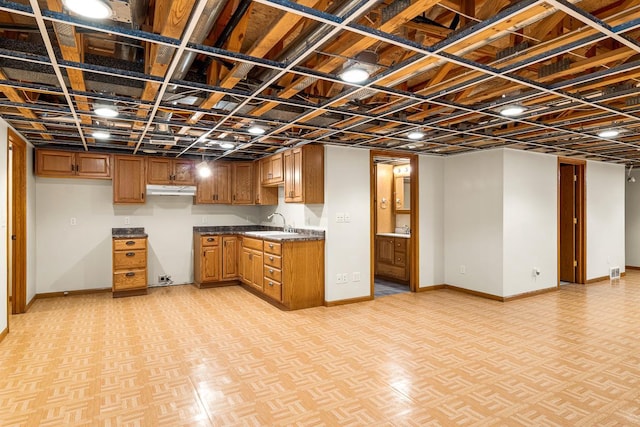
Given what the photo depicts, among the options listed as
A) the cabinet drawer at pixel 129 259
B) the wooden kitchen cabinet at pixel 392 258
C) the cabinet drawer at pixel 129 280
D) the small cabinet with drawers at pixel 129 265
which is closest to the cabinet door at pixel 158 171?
the small cabinet with drawers at pixel 129 265

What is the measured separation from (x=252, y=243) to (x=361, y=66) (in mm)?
3940

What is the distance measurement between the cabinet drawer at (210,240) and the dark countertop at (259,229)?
59 mm

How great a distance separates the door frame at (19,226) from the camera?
15.8 ft

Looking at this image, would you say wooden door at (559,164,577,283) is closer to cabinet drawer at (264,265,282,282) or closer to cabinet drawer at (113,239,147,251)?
cabinet drawer at (264,265,282,282)

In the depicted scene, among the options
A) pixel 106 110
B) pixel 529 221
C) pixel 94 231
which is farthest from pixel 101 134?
pixel 529 221

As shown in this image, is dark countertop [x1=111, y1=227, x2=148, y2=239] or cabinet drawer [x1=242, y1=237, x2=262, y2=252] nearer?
cabinet drawer [x1=242, y1=237, x2=262, y2=252]

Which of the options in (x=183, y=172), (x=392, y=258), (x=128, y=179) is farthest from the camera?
(x=392, y=258)

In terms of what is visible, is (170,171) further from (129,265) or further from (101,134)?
(101,134)

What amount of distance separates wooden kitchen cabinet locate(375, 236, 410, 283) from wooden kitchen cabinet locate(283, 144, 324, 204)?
2.21 m

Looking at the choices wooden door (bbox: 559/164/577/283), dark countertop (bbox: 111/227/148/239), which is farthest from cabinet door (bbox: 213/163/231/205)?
wooden door (bbox: 559/164/577/283)

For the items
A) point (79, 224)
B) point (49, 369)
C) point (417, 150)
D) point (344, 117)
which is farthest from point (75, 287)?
point (417, 150)

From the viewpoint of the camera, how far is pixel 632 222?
27.3ft

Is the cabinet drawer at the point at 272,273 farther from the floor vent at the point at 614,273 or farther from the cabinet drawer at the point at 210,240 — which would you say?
the floor vent at the point at 614,273

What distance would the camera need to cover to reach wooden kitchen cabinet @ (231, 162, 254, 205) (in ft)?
22.7
